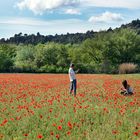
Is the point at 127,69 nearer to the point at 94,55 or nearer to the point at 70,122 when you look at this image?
the point at 94,55

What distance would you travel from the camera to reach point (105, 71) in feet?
265

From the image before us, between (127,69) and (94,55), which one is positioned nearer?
(127,69)

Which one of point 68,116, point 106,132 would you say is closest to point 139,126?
point 106,132

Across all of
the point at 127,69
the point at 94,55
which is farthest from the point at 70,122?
the point at 94,55

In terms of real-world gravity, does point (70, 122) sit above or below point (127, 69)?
above

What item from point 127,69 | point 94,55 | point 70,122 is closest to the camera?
point 70,122

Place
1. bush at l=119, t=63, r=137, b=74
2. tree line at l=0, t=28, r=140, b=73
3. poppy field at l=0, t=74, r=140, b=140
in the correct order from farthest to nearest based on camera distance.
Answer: tree line at l=0, t=28, r=140, b=73
bush at l=119, t=63, r=137, b=74
poppy field at l=0, t=74, r=140, b=140

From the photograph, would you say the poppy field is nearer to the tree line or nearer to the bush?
the bush

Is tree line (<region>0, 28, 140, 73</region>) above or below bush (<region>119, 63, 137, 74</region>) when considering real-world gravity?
above

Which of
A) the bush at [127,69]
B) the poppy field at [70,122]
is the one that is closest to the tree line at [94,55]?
the bush at [127,69]

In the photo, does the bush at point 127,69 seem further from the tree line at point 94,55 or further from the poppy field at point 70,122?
the poppy field at point 70,122

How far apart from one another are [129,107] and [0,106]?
18.3 ft

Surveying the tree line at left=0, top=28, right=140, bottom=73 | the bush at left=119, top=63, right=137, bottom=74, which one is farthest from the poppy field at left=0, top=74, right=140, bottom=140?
the tree line at left=0, top=28, right=140, bottom=73

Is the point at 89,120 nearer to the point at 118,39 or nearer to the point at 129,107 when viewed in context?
the point at 129,107
